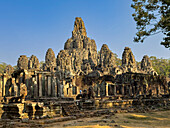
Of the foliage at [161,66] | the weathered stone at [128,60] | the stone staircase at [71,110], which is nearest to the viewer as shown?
the stone staircase at [71,110]

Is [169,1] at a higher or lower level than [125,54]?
lower

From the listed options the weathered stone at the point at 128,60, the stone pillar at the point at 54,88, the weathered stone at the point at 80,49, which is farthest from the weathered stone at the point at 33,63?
the stone pillar at the point at 54,88

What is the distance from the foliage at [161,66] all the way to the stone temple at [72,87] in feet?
74.9

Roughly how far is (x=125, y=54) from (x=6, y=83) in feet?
169

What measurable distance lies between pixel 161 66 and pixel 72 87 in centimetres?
7564

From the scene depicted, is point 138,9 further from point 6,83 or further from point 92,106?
point 6,83

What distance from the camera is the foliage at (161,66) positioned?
89394 millimetres

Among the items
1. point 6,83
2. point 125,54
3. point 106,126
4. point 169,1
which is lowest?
point 106,126

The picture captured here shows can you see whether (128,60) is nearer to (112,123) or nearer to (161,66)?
(161,66)

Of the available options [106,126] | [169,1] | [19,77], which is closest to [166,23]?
[169,1]

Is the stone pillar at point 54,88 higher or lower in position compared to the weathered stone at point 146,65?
lower

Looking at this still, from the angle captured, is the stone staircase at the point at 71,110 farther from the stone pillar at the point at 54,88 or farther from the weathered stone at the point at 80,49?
the weathered stone at the point at 80,49

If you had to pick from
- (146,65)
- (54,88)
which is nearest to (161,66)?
(146,65)

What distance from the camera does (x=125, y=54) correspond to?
69.1 meters
